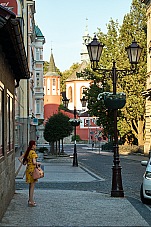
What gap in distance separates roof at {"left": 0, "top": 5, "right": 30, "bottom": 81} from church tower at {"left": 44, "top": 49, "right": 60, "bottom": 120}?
3878 inches

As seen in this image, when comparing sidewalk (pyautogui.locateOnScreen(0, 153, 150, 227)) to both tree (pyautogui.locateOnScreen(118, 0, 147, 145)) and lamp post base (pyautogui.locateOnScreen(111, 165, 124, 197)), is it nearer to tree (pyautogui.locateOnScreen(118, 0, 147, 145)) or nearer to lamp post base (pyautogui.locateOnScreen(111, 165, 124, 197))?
lamp post base (pyautogui.locateOnScreen(111, 165, 124, 197))

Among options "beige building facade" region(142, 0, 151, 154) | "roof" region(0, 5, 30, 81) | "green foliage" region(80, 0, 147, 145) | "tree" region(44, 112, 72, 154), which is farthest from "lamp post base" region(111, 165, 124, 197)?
"green foliage" region(80, 0, 147, 145)

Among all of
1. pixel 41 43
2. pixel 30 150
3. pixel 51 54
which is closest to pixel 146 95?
pixel 41 43

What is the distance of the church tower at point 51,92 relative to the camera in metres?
112

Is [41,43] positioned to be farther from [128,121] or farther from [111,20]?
[128,121]

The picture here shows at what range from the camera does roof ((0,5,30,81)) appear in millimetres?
7372

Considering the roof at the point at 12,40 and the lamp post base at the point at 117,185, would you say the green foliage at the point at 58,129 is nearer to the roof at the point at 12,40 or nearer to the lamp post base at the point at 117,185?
the lamp post base at the point at 117,185

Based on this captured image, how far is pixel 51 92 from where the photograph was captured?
114125 mm

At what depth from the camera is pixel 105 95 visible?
1590 cm

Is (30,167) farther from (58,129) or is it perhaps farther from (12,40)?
(58,129)

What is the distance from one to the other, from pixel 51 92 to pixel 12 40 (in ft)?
346

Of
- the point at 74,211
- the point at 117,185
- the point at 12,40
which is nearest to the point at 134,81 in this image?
the point at 117,185

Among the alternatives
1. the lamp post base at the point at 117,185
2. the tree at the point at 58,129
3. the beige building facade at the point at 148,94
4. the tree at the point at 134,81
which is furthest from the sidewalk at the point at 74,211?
the tree at the point at 134,81

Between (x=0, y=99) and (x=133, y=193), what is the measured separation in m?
8.30
